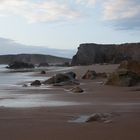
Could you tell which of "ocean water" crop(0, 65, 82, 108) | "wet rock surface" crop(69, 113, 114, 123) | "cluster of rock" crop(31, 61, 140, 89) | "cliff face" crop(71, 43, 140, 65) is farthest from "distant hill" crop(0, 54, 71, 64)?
"wet rock surface" crop(69, 113, 114, 123)

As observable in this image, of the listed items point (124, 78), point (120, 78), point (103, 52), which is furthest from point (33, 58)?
point (124, 78)

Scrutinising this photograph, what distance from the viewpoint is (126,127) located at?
661 centimetres

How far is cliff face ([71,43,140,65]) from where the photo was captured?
7775 cm

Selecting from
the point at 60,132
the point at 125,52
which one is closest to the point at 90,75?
the point at 60,132

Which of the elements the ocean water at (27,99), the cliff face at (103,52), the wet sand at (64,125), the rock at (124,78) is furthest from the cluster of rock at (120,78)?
the cliff face at (103,52)

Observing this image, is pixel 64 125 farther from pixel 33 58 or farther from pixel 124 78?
pixel 33 58

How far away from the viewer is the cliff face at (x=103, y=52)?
77750mm

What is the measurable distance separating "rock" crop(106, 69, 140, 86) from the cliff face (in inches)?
2313

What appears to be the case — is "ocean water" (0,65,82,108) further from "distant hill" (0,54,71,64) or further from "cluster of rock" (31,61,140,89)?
"distant hill" (0,54,71,64)

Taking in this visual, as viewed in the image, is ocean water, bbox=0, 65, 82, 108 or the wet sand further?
ocean water, bbox=0, 65, 82, 108

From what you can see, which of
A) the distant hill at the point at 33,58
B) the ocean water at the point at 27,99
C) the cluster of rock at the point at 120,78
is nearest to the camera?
the ocean water at the point at 27,99

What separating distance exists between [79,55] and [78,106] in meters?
74.8

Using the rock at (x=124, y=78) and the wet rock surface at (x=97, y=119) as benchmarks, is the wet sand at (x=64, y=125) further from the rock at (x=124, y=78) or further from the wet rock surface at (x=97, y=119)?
the rock at (x=124, y=78)

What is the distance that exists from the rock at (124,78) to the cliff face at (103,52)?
58756 mm
